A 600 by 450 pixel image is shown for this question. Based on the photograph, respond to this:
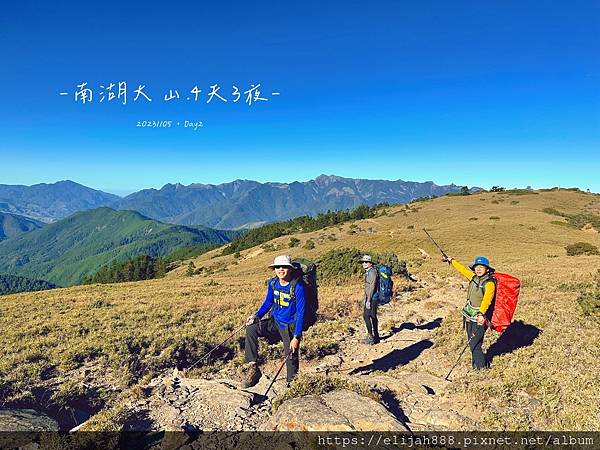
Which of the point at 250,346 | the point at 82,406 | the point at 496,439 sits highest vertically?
the point at 250,346

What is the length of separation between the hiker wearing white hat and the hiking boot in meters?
4.79

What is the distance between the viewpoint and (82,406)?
8531 mm

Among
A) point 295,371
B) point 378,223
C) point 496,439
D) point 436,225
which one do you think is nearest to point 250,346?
point 295,371

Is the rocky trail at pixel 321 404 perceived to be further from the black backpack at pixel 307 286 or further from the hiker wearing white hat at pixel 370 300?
the black backpack at pixel 307 286

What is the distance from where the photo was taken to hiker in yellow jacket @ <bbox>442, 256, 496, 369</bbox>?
8.44m

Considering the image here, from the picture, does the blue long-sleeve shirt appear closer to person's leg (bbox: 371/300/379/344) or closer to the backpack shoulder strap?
the backpack shoulder strap

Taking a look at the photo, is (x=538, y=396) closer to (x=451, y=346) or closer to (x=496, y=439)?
(x=496, y=439)

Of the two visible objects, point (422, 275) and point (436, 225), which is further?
point (436, 225)

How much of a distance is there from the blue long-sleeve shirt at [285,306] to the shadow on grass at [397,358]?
3.48 metres

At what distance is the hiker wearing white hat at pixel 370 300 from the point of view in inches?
461

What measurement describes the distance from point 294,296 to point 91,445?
4.22 meters

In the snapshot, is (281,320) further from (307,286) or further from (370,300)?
(370,300)

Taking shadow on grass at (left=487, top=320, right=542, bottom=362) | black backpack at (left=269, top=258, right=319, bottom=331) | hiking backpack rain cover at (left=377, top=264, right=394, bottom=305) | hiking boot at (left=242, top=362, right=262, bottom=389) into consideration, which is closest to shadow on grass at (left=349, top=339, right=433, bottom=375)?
hiking backpack rain cover at (left=377, top=264, right=394, bottom=305)

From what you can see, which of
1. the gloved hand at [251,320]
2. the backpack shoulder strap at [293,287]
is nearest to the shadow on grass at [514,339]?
the backpack shoulder strap at [293,287]
